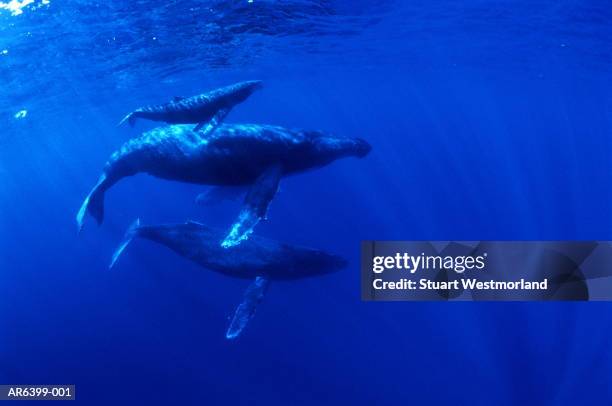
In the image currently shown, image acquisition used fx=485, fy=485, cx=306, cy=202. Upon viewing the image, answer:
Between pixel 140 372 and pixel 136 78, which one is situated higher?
pixel 136 78

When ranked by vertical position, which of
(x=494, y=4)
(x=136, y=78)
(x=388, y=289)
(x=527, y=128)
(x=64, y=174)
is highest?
(x=494, y=4)

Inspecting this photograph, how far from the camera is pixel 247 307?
10.7 meters

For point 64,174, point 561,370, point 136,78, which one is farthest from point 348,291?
point 64,174

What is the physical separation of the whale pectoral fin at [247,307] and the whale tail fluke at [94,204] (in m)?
3.59

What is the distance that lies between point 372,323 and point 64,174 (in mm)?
114222

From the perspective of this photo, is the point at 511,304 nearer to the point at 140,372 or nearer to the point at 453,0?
the point at 453,0

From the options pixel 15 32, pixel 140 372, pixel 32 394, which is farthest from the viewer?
pixel 140 372

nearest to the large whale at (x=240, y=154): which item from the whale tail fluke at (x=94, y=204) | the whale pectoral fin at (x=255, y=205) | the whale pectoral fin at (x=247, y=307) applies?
the whale pectoral fin at (x=255, y=205)

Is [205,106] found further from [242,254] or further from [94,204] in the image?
[242,254]

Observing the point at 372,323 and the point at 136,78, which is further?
the point at 136,78

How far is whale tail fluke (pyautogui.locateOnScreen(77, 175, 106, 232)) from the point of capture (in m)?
10.1

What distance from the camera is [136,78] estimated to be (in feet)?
106

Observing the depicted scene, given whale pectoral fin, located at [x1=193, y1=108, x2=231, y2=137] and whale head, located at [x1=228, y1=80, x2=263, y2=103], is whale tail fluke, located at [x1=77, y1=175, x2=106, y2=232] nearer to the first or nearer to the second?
whale pectoral fin, located at [x1=193, y1=108, x2=231, y2=137]

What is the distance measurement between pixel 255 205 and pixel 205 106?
1838 mm
